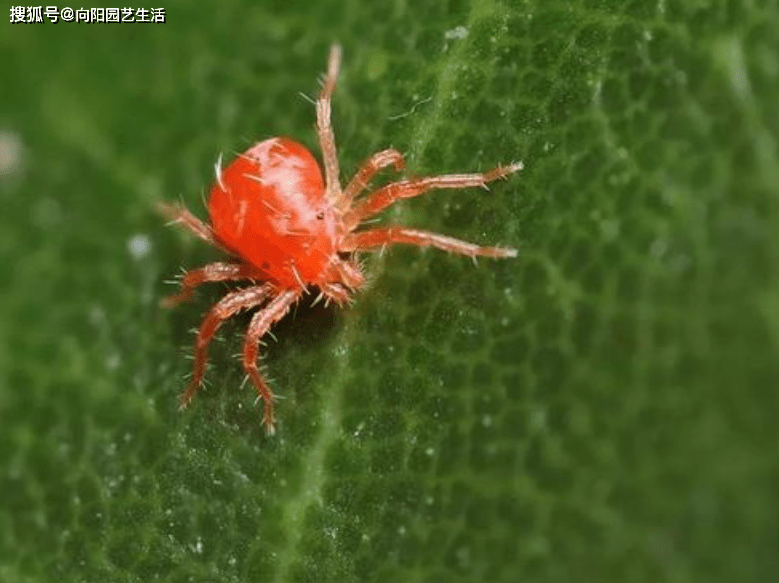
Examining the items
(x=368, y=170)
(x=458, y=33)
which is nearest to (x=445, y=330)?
(x=368, y=170)

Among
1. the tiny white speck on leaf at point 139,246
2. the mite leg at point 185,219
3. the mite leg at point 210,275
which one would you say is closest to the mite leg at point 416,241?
the mite leg at point 210,275

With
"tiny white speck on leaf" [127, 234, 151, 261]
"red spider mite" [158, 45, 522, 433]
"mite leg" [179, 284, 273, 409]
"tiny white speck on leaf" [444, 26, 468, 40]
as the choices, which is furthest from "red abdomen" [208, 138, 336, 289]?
"tiny white speck on leaf" [444, 26, 468, 40]

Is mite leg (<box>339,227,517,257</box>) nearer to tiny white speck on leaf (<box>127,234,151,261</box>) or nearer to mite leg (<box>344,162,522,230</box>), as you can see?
mite leg (<box>344,162,522,230</box>)

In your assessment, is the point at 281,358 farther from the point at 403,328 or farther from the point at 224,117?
the point at 224,117

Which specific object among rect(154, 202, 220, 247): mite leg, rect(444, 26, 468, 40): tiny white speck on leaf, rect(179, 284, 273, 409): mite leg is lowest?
rect(179, 284, 273, 409): mite leg

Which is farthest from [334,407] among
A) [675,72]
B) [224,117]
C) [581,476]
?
[675,72]

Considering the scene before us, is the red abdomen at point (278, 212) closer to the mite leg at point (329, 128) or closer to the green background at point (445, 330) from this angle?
the mite leg at point (329, 128)

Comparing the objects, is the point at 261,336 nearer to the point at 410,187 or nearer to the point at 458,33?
the point at 410,187
